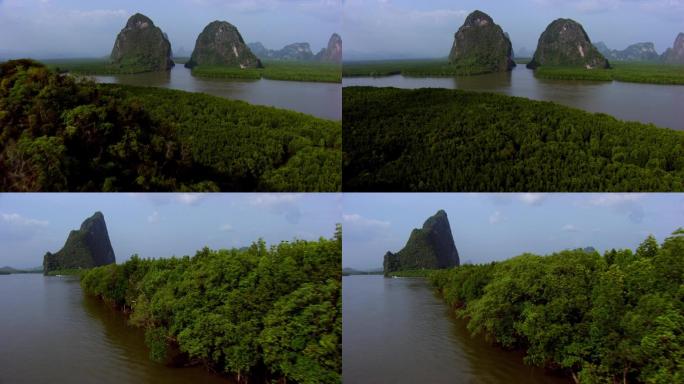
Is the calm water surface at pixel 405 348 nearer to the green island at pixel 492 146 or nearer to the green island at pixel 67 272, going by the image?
the green island at pixel 492 146

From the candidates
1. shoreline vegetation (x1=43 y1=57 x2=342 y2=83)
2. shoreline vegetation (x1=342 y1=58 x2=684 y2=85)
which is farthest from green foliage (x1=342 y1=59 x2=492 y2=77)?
shoreline vegetation (x1=43 y1=57 x2=342 y2=83)

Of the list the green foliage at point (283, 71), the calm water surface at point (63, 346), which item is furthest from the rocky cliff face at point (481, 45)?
the calm water surface at point (63, 346)

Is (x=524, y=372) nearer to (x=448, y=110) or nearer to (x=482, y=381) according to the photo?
(x=482, y=381)

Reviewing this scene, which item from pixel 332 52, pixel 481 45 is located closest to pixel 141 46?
pixel 332 52

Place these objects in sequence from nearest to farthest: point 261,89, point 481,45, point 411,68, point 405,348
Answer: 1. point 405,348
2. point 411,68
3. point 481,45
4. point 261,89

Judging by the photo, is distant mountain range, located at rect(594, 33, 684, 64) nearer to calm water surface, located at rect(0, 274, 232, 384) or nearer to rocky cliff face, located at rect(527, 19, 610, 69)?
rocky cliff face, located at rect(527, 19, 610, 69)

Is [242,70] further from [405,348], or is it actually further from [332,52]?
[405,348]
